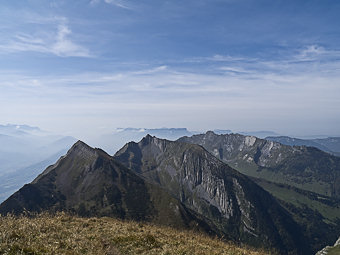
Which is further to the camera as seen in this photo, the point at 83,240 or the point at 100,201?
the point at 100,201

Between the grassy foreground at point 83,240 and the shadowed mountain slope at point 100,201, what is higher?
the grassy foreground at point 83,240

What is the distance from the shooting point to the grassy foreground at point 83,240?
1123 centimetres

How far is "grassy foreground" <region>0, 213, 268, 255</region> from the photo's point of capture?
1123 centimetres

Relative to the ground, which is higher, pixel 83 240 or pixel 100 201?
pixel 83 240

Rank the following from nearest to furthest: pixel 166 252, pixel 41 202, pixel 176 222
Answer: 1. pixel 166 252
2. pixel 176 222
3. pixel 41 202

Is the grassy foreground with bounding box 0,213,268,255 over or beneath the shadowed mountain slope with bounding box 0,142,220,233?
over

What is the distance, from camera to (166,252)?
43.8ft

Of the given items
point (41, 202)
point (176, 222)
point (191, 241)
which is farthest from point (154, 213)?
point (191, 241)

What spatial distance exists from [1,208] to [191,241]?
172m

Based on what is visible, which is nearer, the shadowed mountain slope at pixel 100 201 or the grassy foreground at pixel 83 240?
the grassy foreground at pixel 83 240

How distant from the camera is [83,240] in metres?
13.5

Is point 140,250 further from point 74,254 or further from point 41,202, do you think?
point 41,202

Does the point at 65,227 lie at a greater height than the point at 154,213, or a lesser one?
greater

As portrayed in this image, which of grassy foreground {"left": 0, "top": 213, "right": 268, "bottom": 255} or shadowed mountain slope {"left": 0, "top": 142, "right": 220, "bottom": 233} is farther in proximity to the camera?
shadowed mountain slope {"left": 0, "top": 142, "right": 220, "bottom": 233}
